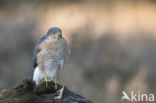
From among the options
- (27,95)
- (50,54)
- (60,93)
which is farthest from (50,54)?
(27,95)

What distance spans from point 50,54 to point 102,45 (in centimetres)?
271

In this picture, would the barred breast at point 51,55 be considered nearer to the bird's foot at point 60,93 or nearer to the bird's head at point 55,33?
the bird's head at point 55,33

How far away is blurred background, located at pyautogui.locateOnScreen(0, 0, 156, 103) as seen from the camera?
21.4 ft

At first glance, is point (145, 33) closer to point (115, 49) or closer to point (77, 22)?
point (115, 49)

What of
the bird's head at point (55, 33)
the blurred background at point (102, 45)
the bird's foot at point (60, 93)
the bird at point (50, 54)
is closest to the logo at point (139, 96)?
the blurred background at point (102, 45)

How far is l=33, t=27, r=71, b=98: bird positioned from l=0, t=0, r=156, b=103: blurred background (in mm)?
2435

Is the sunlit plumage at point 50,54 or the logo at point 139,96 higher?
the sunlit plumage at point 50,54

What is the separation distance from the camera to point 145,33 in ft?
21.6

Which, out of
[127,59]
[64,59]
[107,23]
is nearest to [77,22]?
[107,23]

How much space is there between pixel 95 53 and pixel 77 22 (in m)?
0.61

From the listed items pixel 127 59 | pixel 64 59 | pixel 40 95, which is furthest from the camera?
pixel 127 59

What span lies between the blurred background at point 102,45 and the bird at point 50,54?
2.44 meters

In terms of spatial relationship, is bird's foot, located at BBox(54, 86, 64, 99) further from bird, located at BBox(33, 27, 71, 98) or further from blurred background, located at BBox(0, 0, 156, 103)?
blurred background, located at BBox(0, 0, 156, 103)

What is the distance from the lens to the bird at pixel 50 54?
3820 mm
